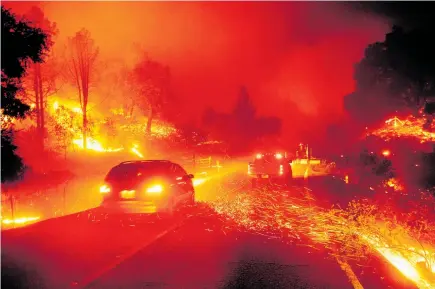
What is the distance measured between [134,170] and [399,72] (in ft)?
95.2

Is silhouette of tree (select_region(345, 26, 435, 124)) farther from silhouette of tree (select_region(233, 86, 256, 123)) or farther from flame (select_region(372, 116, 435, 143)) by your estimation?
silhouette of tree (select_region(233, 86, 256, 123))

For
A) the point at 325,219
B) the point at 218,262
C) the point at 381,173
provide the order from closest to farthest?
the point at 218,262
the point at 325,219
the point at 381,173

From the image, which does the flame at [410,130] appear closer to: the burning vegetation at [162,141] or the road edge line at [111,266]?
the burning vegetation at [162,141]

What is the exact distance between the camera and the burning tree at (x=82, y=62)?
128 ft

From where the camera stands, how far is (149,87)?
177 ft

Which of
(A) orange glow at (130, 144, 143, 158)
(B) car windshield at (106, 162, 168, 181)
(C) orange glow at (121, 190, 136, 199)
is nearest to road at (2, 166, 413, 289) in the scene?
(C) orange glow at (121, 190, 136, 199)

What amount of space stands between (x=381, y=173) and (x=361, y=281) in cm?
2217

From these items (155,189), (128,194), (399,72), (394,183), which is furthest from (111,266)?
(399,72)

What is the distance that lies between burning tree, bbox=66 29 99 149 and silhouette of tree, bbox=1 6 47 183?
103 ft

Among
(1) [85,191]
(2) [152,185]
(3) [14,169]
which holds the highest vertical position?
(3) [14,169]

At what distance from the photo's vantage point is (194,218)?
41.5 feet

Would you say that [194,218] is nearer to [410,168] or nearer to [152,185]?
[152,185]

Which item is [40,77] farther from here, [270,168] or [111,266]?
[111,266]

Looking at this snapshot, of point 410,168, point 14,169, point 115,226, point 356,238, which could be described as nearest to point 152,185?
point 115,226
